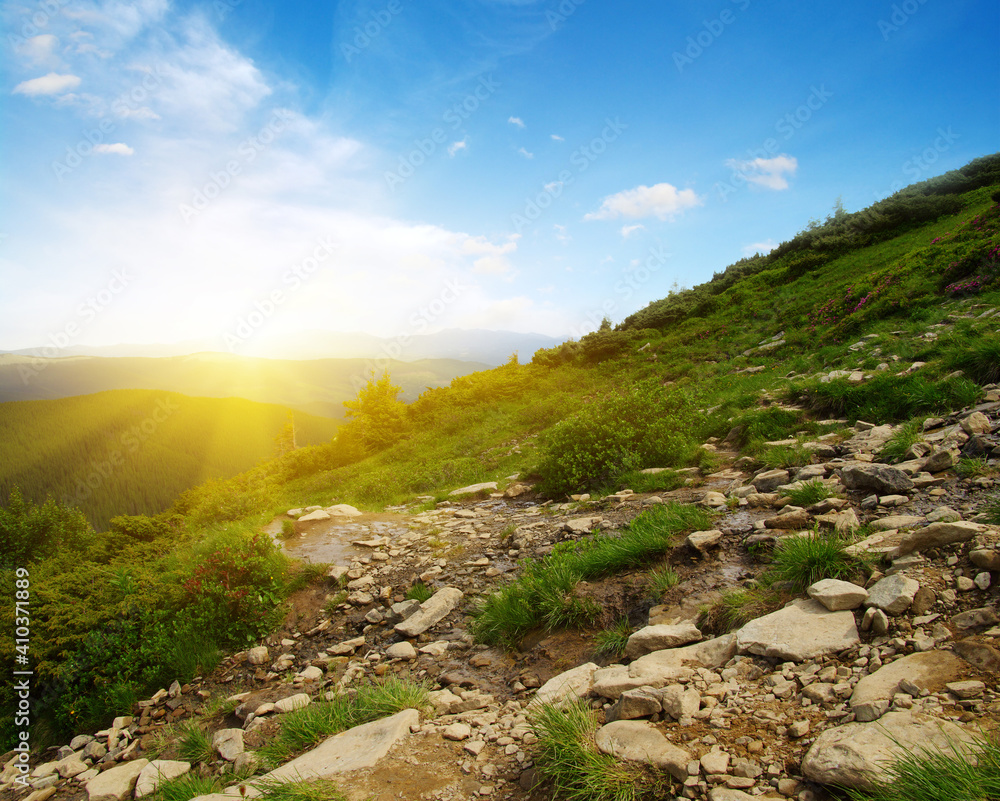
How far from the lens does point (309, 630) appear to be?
606 cm

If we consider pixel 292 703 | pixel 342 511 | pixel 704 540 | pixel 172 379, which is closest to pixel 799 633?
pixel 704 540

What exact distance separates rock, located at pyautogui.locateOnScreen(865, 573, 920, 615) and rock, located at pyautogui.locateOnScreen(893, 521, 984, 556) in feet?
1.44

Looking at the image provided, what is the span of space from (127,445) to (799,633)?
111 ft

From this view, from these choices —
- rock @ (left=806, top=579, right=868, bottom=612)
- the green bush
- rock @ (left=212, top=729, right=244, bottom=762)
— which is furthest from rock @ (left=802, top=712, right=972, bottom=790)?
the green bush

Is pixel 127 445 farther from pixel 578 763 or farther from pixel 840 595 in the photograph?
pixel 840 595

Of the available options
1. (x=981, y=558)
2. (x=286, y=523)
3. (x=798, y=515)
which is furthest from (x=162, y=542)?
(x=981, y=558)

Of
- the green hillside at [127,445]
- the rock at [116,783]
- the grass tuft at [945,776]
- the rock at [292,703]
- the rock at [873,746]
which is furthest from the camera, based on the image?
the green hillside at [127,445]

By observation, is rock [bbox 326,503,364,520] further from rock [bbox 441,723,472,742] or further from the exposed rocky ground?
rock [bbox 441,723,472,742]

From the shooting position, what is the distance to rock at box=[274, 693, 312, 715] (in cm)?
427

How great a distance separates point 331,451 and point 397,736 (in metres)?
21.1

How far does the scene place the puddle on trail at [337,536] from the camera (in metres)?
8.01

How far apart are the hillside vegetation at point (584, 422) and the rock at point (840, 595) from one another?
4005 millimetres

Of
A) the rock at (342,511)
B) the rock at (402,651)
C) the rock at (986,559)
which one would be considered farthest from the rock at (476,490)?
the rock at (986,559)

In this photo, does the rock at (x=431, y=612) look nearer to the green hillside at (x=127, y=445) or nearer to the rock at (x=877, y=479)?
the rock at (x=877, y=479)
